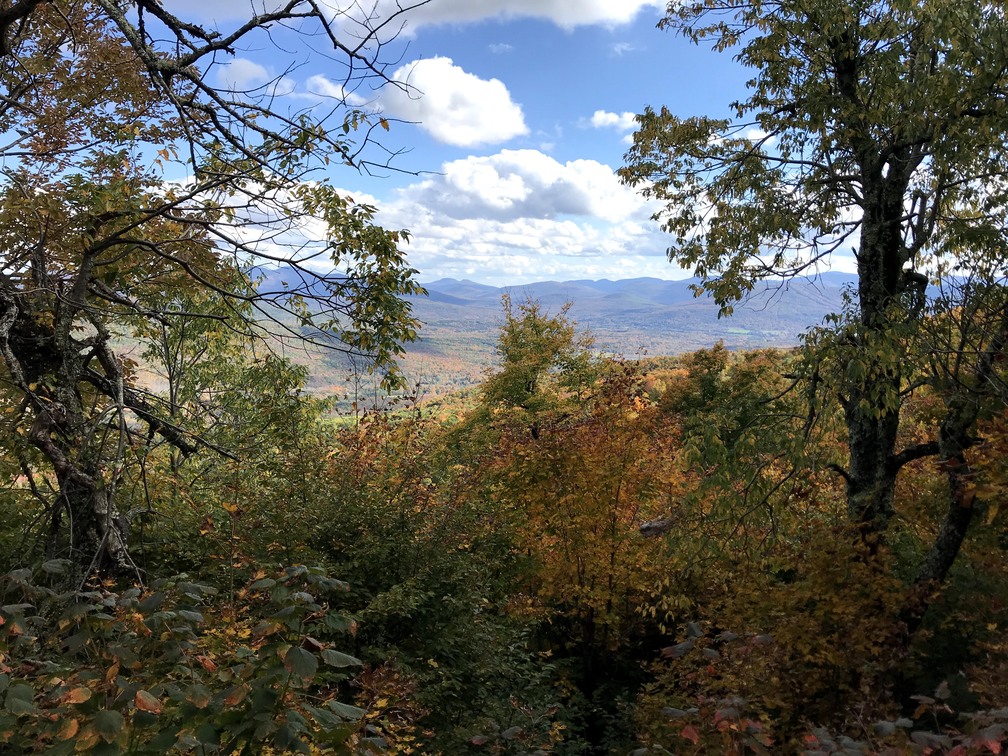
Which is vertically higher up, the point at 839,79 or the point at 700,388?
the point at 839,79

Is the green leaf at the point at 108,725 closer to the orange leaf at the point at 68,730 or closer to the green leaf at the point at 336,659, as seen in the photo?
the orange leaf at the point at 68,730

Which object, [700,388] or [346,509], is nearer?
[346,509]

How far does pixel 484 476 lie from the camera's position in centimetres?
1174

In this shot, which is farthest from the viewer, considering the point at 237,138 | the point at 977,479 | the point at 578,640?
the point at 578,640

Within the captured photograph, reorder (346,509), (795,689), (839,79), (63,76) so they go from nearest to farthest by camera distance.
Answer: (63,76)
(795,689)
(839,79)
(346,509)

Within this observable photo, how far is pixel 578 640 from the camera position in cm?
1153

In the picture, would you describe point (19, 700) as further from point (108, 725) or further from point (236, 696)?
point (236, 696)

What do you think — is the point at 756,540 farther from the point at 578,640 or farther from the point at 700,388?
the point at 700,388

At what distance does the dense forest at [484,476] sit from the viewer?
11.6 ft

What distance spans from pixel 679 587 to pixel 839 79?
837 cm

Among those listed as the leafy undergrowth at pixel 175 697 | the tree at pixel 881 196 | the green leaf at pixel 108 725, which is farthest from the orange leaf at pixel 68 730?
the tree at pixel 881 196

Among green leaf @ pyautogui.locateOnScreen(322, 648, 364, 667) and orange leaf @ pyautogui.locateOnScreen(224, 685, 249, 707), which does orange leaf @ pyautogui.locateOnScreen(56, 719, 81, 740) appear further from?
green leaf @ pyautogui.locateOnScreen(322, 648, 364, 667)

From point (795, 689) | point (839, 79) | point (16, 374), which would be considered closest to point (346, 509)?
point (16, 374)

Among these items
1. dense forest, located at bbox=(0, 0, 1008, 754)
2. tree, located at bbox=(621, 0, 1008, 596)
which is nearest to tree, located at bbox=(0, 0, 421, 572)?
dense forest, located at bbox=(0, 0, 1008, 754)
